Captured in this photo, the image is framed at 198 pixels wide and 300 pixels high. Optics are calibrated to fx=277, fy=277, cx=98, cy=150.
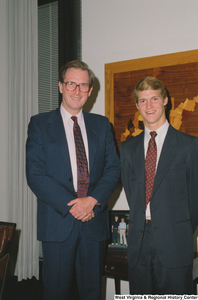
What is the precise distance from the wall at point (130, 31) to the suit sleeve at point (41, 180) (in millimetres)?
1005

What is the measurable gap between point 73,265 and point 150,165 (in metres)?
0.83

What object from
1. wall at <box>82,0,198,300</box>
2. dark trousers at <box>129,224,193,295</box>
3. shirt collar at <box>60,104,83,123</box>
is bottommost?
dark trousers at <box>129,224,193,295</box>

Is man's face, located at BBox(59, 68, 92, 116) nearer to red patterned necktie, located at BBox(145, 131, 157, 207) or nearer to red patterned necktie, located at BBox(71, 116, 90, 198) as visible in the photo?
red patterned necktie, located at BBox(71, 116, 90, 198)

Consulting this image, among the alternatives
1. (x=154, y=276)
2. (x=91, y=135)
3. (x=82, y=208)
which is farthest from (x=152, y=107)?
(x=154, y=276)

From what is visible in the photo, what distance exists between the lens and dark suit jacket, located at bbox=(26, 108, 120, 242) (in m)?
1.75

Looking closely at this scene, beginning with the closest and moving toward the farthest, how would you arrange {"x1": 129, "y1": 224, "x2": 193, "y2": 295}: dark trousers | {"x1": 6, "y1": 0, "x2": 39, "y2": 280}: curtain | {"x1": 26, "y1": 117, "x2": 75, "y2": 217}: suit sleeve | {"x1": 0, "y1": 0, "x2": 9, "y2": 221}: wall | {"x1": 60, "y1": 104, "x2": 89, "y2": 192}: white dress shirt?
{"x1": 129, "y1": 224, "x2": 193, "y2": 295}: dark trousers < {"x1": 26, "y1": 117, "x2": 75, "y2": 217}: suit sleeve < {"x1": 60, "y1": 104, "x2": 89, "y2": 192}: white dress shirt < {"x1": 6, "y1": 0, "x2": 39, "y2": 280}: curtain < {"x1": 0, "y1": 0, "x2": 9, "y2": 221}: wall

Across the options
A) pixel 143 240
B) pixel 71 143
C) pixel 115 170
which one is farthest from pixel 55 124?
pixel 143 240

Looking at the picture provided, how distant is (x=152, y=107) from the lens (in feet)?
5.82

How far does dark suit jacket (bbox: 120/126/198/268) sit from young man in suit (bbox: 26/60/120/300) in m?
0.25

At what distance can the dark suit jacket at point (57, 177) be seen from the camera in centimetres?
175

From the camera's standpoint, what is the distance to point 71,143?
6.18ft

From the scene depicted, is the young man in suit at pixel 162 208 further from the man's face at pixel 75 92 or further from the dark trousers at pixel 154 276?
the man's face at pixel 75 92

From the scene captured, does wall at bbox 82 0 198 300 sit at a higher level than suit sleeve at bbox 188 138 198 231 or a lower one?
higher

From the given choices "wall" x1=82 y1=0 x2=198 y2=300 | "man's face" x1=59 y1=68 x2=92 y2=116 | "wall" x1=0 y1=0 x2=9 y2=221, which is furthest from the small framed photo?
"wall" x1=0 y1=0 x2=9 y2=221
